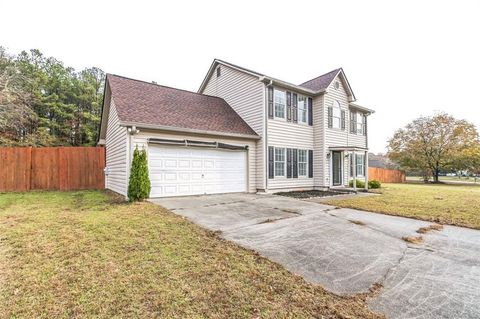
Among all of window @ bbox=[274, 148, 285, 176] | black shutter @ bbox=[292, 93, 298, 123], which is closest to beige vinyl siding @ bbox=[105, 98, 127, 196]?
window @ bbox=[274, 148, 285, 176]

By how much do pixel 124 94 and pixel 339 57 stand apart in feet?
45.7

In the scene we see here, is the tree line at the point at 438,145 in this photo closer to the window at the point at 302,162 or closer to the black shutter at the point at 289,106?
the window at the point at 302,162

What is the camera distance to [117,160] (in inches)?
404

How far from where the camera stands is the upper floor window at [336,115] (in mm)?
13953

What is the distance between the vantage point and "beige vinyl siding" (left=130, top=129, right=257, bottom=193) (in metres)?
8.74

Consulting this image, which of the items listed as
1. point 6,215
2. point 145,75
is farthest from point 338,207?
point 145,75

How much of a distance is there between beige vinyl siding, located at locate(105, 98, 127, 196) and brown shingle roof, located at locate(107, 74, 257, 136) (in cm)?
79

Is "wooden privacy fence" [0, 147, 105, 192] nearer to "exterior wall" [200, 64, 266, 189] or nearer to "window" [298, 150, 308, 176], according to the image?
"exterior wall" [200, 64, 266, 189]

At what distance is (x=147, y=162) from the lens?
8.50 meters

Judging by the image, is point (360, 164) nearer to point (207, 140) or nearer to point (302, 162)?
point (302, 162)

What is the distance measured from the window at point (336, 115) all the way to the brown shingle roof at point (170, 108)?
5.50m

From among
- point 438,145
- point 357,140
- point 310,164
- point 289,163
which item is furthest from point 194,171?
point 438,145

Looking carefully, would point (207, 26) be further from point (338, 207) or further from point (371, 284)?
point (371, 284)

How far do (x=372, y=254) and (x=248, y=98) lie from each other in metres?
9.90
